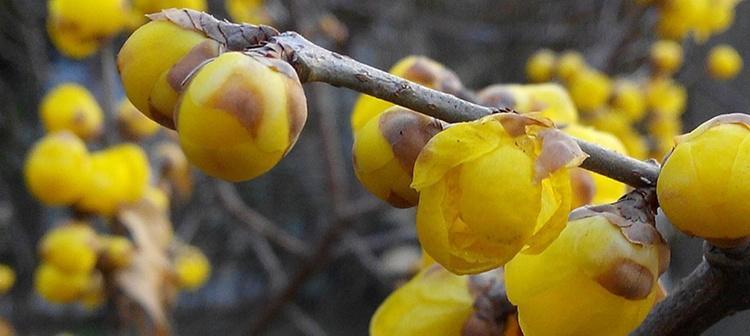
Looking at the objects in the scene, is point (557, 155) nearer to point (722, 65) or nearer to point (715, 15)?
point (715, 15)

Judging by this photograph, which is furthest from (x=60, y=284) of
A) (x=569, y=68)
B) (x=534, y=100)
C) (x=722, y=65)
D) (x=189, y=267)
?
(x=722, y=65)

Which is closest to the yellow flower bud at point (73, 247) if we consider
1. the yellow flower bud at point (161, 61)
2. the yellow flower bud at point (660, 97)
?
the yellow flower bud at point (161, 61)

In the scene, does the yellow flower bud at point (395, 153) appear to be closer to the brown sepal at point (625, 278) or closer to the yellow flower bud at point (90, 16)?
the brown sepal at point (625, 278)

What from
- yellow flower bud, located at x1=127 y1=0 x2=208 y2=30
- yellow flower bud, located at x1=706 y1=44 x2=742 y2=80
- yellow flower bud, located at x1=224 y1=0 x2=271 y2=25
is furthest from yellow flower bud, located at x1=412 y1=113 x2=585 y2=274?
yellow flower bud, located at x1=706 y1=44 x2=742 y2=80

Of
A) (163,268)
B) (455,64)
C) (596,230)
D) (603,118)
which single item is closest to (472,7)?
(455,64)

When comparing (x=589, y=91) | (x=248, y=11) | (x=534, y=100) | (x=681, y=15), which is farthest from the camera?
(x=248, y=11)

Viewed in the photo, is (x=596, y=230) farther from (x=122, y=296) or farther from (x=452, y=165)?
(x=122, y=296)

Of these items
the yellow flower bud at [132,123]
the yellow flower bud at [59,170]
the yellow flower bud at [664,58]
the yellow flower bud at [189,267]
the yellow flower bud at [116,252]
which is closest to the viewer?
the yellow flower bud at [59,170]
